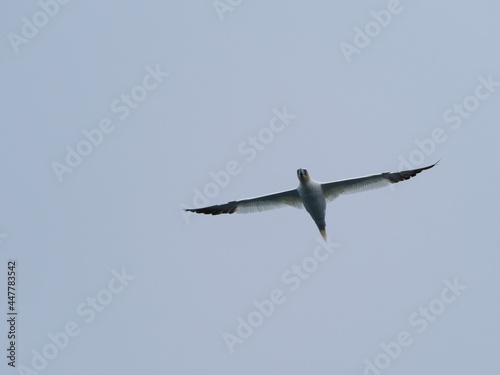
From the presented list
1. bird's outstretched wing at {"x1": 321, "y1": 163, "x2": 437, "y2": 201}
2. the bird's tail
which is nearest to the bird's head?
bird's outstretched wing at {"x1": 321, "y1": 163, "x2": 437, "y2": 201}

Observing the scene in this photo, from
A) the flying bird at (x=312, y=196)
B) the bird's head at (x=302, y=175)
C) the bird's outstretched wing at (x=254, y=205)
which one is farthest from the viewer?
the bird's outstretched wing at (x=254, y=205)

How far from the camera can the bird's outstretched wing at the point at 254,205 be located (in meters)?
56.5

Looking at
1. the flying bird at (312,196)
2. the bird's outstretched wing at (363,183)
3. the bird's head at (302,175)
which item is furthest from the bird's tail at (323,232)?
the bird's head at (302,175)

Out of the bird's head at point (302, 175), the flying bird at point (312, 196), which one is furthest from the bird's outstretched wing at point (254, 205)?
the bird's head at point (302, 175)

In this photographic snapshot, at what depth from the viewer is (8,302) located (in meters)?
56.9

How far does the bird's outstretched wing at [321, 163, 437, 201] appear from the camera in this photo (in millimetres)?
55469

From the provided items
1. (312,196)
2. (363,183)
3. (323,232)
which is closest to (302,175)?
(312,196)

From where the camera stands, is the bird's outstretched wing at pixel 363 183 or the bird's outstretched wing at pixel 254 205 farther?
the bird's outstretched wing at pixel 254 205

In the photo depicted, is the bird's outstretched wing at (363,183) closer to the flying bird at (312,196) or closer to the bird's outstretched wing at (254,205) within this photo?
the flying bird at (312,196)

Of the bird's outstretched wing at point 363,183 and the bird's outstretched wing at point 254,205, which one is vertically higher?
the bird's outstretched wing at point 254,205

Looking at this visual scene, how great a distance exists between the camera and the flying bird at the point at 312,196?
2181 inches

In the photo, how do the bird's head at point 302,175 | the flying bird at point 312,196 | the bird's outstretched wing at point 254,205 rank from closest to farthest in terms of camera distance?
the bird's head at point 302,175 < the flying bird at point 312,196 < the bird's outstretched wing at point 254,205

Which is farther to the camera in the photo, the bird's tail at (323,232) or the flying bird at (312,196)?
the bird's tail at (323,232)

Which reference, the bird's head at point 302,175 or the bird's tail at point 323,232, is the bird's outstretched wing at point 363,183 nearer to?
the bird's head at point 302,175
